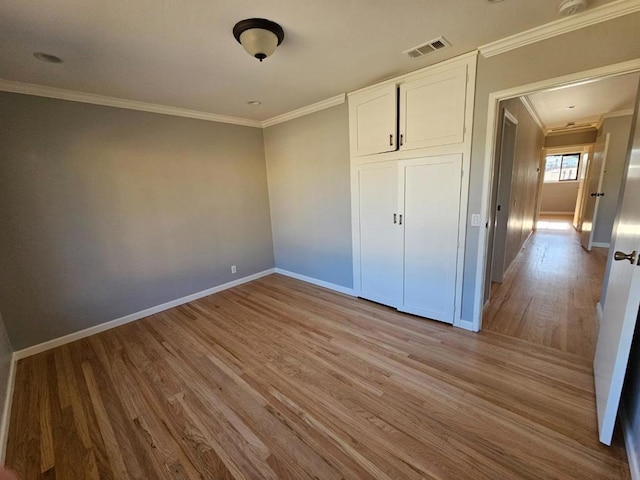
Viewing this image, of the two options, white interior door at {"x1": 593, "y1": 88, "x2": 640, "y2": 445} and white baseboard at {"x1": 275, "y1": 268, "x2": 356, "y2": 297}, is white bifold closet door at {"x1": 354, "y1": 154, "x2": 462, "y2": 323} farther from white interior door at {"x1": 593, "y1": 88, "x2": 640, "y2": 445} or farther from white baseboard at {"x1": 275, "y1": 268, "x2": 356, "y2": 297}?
white interior door at {"x1": 593, "y1": 88, "x2": 640, "y2": 445}

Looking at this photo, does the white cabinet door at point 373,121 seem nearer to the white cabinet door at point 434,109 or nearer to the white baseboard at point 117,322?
the white cabinet door at point 434,109

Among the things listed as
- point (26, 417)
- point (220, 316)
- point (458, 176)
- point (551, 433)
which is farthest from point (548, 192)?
point (26, 417)

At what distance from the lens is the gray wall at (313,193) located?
3.35 metres

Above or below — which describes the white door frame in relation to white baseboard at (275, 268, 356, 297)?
above

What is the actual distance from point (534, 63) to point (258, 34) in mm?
1977

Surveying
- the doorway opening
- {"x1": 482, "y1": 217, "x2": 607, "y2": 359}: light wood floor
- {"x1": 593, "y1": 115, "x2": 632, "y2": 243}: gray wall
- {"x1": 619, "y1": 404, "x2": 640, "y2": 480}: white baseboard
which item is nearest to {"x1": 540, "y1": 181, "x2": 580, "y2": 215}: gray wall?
the doorway opening

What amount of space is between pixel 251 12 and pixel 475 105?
185cm

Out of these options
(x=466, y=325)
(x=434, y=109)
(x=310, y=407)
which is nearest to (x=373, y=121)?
(x=434, y=109)

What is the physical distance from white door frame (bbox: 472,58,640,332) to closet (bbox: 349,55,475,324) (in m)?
0.15

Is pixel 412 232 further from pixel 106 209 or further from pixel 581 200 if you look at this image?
pixel 581 200

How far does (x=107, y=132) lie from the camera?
2797 mm

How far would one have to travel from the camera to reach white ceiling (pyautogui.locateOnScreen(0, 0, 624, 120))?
1.52 meters

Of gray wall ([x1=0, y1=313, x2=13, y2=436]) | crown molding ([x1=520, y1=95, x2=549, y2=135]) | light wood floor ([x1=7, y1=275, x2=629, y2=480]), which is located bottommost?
light wood floor ([x1=7, y1=275, x2=629, y2=480])

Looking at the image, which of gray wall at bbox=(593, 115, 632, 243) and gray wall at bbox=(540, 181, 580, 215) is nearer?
gray wall at bbox=(593, 115, 632, 243)
